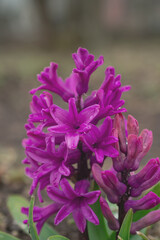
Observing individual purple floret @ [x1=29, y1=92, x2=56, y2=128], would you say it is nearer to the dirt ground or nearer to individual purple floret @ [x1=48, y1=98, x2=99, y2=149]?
individual purple floret @ [x1=48, y1=98, x2=99, y2=149]

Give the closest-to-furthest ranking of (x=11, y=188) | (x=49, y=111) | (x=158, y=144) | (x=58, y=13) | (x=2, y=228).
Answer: (x=49, y=111) → (x=2, y=228) → (x=11, y=188) → (x=158, y=144) → (x=58, y=13)

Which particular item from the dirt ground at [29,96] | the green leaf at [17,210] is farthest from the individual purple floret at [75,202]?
the dirt ground at [29,96]

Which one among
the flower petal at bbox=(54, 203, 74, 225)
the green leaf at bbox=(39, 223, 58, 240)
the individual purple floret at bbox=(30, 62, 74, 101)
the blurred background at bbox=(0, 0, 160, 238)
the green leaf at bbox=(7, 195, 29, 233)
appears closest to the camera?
the flower petal at bbox=(54, 203, 74, 225)

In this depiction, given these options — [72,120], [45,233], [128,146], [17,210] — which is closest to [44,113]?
[72,120]

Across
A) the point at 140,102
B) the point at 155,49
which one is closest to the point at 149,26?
the point at 155,49

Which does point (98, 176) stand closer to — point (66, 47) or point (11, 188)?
point (11, 188)

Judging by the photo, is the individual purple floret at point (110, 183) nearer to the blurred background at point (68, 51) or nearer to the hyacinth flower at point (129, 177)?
the hyacinth flower at point (129, 177)

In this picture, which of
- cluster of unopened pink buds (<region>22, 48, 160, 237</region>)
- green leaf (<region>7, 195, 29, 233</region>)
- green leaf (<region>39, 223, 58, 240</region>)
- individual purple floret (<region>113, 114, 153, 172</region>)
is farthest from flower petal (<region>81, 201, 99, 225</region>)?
green leaf (<region>7, 195, 29, 233</region>)
